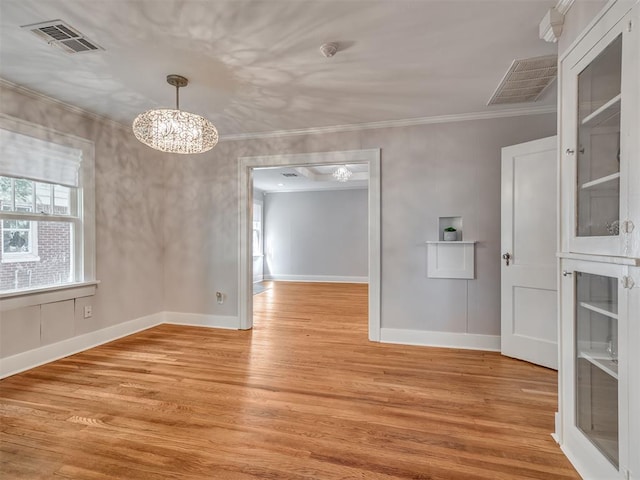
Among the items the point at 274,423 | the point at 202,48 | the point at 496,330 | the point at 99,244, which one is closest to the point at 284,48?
the point at 202,48

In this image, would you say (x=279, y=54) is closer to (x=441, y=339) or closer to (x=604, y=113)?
(x=604, y=113)

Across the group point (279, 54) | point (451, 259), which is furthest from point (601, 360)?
point (279, 54)

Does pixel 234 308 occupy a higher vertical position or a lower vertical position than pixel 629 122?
lower

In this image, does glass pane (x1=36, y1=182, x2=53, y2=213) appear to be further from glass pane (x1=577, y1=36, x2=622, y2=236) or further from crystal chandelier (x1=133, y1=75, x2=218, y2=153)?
glass pane (x1=577, y1=36, x2=622, y2=236)

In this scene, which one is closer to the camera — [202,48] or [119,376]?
[202,48]

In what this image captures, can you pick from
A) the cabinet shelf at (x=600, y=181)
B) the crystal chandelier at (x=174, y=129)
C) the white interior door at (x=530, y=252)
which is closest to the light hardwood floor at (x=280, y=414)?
the white interior door at (x=530, y=252)

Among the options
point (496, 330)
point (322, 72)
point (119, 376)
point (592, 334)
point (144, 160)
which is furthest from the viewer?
point (144, 160)

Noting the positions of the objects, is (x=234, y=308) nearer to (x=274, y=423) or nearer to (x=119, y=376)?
(x=119, y=376)

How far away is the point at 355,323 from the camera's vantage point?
4.53 meters

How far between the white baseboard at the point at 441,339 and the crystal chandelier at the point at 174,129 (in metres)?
2.78

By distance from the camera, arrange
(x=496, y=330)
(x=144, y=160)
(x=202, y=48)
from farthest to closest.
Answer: (x=144, y=160) < (x=496, y=330) < (x=202, y=48)

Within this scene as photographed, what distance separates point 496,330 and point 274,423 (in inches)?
102

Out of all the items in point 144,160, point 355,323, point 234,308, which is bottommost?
point 355,323

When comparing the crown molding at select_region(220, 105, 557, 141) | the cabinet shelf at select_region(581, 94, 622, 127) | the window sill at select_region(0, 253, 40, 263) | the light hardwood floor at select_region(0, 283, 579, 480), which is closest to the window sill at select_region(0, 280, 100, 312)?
the window sill at select_region(0, 253, 40, 263)
